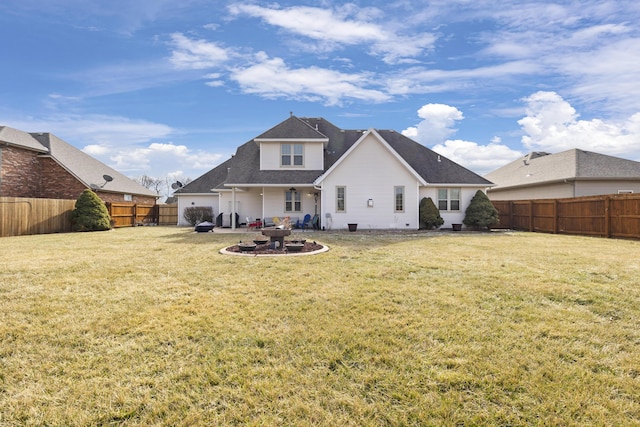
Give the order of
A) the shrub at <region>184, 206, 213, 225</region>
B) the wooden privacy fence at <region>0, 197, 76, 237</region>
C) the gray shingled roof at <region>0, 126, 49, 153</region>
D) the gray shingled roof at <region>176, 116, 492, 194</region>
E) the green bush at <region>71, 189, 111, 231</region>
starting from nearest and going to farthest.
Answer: the wooden privacy fence at <region>0, 197, 76, 237</region>, the green bush at <region>71, 189, 111, 231</region>, the gray shingled roof at <region>176, 116, 492, 194</region>, the gray shingled roof at <region>0, 126, 49, 153</region>, the shrub at <region>184, 206, 213, 225</region>

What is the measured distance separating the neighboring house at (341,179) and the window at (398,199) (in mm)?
60

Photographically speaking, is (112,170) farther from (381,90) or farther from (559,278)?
(559,278)

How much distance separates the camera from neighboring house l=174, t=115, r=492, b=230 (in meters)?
18.3

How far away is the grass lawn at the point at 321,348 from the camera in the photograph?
2551mm

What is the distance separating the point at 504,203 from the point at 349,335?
22148mm

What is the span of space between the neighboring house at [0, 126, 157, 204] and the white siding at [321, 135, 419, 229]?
62.9 feet

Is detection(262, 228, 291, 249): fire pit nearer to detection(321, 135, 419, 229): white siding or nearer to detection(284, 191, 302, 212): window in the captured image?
detection(321, 135, 419, 229): white siding

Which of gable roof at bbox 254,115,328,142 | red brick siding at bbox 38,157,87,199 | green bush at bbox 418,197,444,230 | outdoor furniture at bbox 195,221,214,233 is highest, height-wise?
gable roof at bbox 254,115,328,142

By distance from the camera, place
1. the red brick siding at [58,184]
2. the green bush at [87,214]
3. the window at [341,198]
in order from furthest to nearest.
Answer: the red brick siding at [58,184]
the green bush at [87,214]
the window at [341,198]

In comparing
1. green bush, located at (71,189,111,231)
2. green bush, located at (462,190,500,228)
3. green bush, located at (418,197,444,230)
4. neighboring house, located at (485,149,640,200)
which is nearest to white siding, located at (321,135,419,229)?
green bush, located at (418,197,444,230)

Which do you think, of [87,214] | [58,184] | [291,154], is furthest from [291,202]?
[58,184]

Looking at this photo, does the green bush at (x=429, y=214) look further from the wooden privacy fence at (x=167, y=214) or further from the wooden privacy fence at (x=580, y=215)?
the wooden privacy fence at (x=167, y=214)

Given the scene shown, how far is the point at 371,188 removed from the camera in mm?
18422

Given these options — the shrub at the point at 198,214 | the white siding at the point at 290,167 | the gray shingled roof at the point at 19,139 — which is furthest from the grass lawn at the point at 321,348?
the gray shingled roof at the point at 19,139
